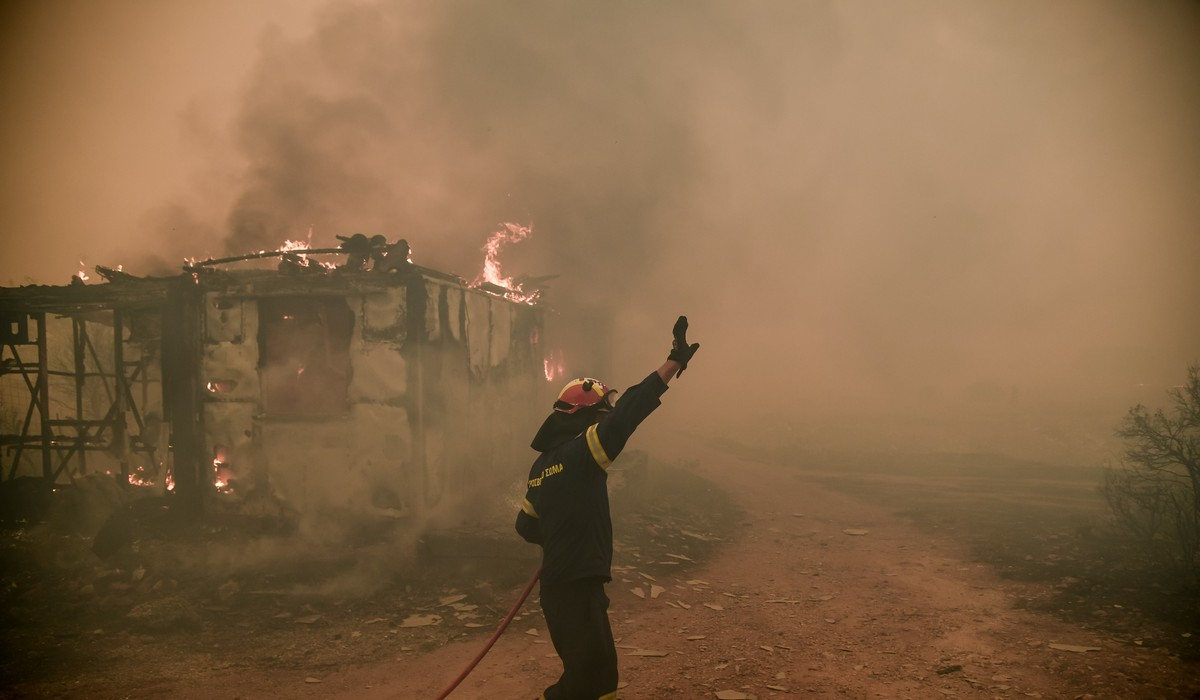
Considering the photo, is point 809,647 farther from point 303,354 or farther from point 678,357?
point 303,354

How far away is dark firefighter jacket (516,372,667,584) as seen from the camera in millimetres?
3463

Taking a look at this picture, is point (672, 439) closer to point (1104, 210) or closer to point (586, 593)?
point (586, 593)

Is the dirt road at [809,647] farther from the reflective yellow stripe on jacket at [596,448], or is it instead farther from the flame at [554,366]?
the flame at [554,366]

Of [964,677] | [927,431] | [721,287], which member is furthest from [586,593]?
[721,287]

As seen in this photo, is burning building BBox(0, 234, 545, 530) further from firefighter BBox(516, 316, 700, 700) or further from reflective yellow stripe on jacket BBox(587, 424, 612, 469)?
reflective yellow stripe on jacket BBox(587, 424, 612, 469)

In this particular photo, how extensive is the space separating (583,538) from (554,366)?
588 inches

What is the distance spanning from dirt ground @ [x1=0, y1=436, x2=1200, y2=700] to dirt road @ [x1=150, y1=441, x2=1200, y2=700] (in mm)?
23

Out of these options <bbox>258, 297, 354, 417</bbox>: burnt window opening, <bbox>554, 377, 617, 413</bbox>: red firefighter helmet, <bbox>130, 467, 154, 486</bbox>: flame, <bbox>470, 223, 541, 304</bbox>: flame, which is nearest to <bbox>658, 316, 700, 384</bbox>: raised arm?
<bbox>554, 377, 617, 413</bbox>: red firefighter helmet


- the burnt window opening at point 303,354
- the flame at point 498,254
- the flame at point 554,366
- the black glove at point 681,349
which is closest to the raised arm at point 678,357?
the black glove at point 681,349

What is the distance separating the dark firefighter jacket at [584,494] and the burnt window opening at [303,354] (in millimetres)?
6998

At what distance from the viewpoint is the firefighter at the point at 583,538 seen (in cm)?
345

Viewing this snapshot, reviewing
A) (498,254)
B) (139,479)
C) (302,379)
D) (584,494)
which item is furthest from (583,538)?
(498,254)

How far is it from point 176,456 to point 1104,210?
190 feet

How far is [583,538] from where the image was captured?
11.8 feet
